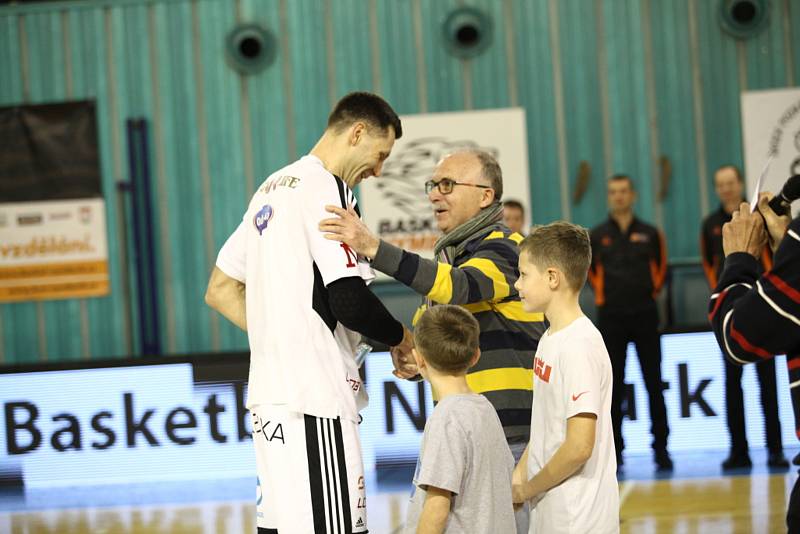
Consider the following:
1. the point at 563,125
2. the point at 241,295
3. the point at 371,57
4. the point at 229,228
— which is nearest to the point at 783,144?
the point at 563,125

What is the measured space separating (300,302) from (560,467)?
929 mm

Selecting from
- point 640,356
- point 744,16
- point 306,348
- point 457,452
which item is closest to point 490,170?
point 306,348

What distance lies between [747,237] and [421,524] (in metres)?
1.24

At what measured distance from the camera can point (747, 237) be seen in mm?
2604

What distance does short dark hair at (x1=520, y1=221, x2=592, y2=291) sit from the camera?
319cm

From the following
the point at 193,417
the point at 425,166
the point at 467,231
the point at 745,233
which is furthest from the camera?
the point at 425,166

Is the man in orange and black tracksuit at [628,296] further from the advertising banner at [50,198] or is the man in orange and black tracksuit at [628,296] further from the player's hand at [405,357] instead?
the advertising banner at [50,198]

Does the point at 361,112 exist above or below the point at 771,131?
below

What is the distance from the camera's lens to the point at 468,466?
3.06 metres

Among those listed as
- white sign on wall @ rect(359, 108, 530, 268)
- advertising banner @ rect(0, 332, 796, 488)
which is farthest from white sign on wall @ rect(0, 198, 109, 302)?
white sign on wall @ rect(359, 108, 530, 268)

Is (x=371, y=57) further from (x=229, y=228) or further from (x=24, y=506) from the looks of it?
(x=24, y=506)

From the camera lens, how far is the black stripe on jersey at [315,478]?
3.14 metres

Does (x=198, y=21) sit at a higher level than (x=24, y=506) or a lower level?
higher

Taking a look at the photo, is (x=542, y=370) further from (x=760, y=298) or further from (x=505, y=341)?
(x=760, y=298)
